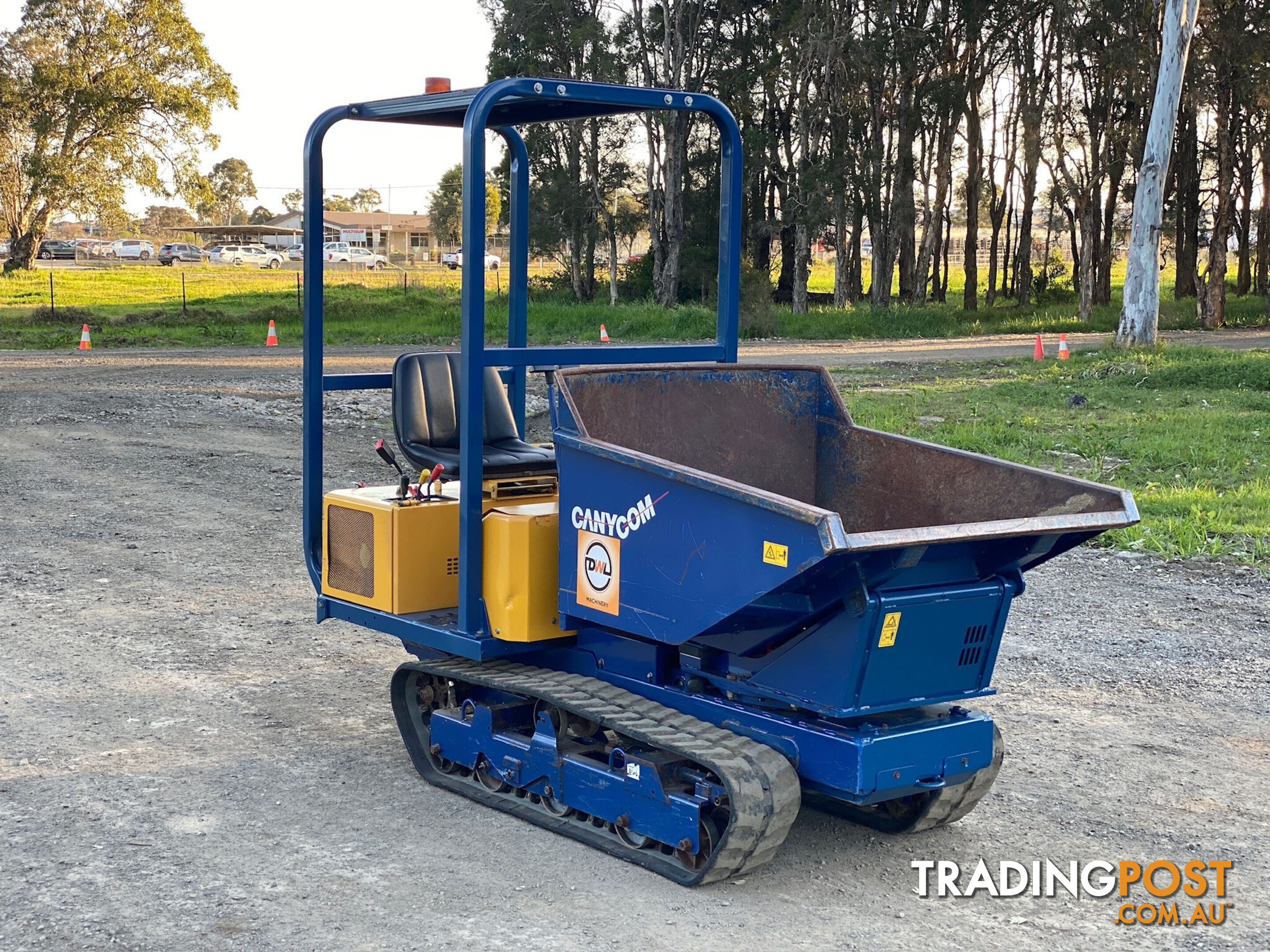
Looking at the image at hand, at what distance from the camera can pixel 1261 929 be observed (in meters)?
4.42

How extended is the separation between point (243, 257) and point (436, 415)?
222 ft

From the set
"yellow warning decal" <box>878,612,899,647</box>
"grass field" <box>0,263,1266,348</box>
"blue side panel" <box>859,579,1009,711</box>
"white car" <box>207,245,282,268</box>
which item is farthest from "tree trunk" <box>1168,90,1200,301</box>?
"white car" <box>207,245,282,268</box>

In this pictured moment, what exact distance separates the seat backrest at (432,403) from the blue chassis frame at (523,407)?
0.20m

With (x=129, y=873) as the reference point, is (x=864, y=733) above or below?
above

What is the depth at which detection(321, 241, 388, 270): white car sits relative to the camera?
6594cm

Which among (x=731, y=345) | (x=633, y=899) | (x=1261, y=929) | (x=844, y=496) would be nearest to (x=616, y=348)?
(x=731, y=345)

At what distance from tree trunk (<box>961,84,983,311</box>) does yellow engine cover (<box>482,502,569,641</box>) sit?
39.3 meters

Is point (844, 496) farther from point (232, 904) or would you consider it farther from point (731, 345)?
point (232, 904)

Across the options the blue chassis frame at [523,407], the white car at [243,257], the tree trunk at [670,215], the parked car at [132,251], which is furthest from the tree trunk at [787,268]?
the parked car at [132,251]

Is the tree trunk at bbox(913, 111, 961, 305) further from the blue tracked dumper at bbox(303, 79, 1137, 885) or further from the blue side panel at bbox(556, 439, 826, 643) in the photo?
the blue side panel at bbox(556, 439, 826, 643)

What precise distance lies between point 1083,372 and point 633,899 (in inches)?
719

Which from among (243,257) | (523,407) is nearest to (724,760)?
(523,407)

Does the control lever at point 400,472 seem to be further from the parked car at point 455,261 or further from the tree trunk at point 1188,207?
the tree trunk at point 1188,207

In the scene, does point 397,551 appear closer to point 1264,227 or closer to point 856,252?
point 856,252
